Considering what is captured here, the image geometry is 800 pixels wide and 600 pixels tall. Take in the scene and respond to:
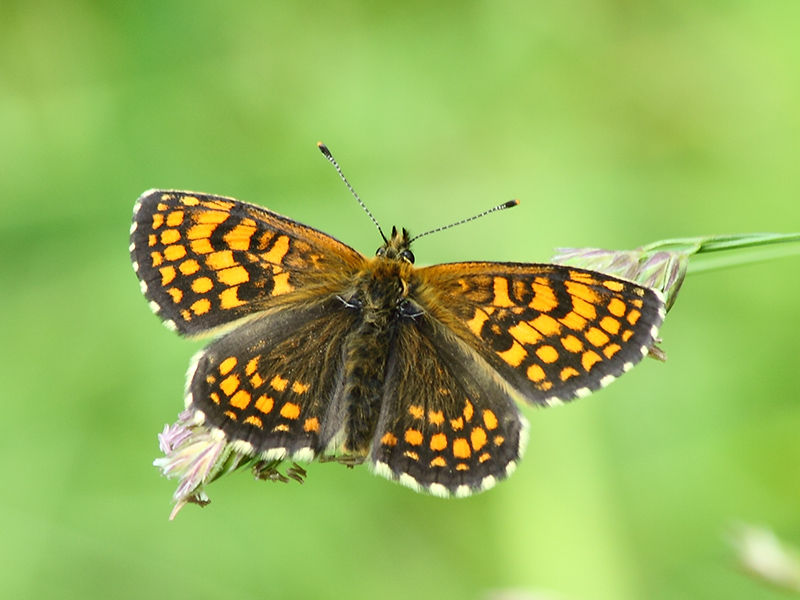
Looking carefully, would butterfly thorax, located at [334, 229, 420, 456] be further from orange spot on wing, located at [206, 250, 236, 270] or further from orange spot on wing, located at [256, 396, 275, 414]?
orange spot on wing, located at [206, 250, 236, 270]

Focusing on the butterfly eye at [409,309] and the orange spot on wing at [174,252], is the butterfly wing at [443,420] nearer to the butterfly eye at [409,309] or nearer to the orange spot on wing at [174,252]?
the butterfly eye at [409,309]

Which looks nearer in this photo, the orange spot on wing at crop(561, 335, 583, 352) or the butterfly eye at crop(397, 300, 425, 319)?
the orange spot on wing at crop(561, 335, 583, 352)

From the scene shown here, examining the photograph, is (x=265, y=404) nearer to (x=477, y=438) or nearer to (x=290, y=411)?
(x=290, y=411)

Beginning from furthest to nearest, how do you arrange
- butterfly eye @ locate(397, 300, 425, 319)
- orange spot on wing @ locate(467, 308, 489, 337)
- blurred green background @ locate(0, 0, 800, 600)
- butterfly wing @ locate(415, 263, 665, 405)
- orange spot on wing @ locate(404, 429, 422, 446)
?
blurred green background @ locate(0, 0, 800, 600) < butterfly eye @ locate(397, 300, 425, 319) < orange spot on wing @ locate(467, 308, 489, 337) < orange spot on wing @ locate(404, 429, 422, 446) < butterfly wing @ locate(415, 263, 665, 405)

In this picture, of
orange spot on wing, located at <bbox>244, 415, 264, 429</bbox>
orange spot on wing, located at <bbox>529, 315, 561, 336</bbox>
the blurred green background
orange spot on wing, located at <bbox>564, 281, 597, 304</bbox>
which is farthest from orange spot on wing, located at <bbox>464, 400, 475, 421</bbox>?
the blurred green background

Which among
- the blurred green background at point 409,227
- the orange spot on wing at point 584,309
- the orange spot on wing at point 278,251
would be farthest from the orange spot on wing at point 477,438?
the blurred green background at point 409,227

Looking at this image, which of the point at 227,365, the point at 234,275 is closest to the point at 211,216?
the point at 234,275

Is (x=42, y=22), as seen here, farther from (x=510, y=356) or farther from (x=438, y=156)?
(x=510, y=356)
